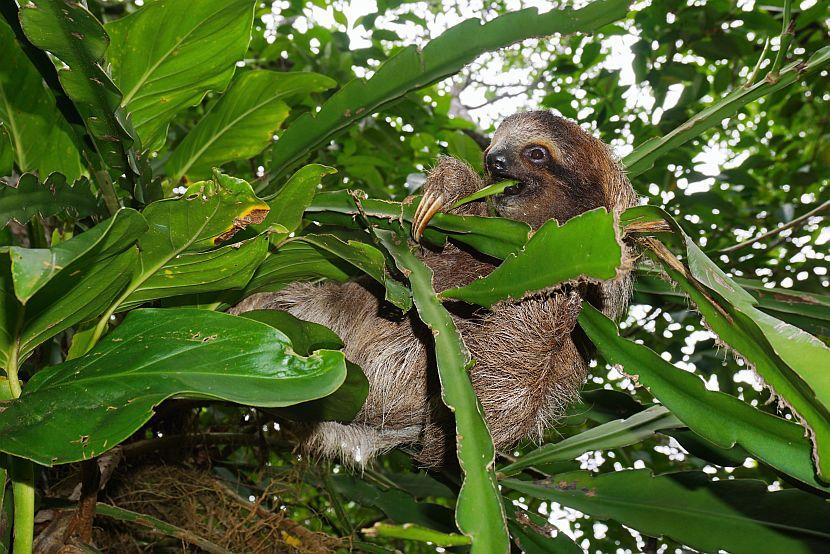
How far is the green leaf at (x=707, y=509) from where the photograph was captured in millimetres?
1688

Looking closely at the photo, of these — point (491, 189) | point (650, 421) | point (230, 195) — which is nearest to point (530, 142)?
point (491, 189)

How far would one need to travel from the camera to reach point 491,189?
1729 mm

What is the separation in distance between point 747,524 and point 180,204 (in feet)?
5.52

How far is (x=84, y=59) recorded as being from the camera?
4.18ft

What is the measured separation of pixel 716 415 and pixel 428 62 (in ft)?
3.59

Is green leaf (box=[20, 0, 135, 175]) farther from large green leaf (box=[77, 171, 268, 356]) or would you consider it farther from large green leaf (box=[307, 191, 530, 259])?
large green leaf (box=[307, 191, 530, 259])

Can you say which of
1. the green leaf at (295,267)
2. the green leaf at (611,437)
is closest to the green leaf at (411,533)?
the green leaf at (295,267)

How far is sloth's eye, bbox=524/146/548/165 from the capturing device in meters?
2.21

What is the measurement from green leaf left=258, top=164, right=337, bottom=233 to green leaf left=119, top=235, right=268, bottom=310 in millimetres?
76

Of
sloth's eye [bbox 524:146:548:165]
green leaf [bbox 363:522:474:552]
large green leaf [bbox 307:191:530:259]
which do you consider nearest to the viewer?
green leaf [bbox 363:522:474:552]

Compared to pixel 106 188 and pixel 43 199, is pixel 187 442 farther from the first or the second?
pixel 43 199

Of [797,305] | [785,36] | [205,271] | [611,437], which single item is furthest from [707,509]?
[205,271]

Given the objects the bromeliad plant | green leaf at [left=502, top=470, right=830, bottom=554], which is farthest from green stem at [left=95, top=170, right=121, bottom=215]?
green leaf at [left=502, top=470, right=830, bottom=554]

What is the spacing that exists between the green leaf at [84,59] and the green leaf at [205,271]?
34 cm
